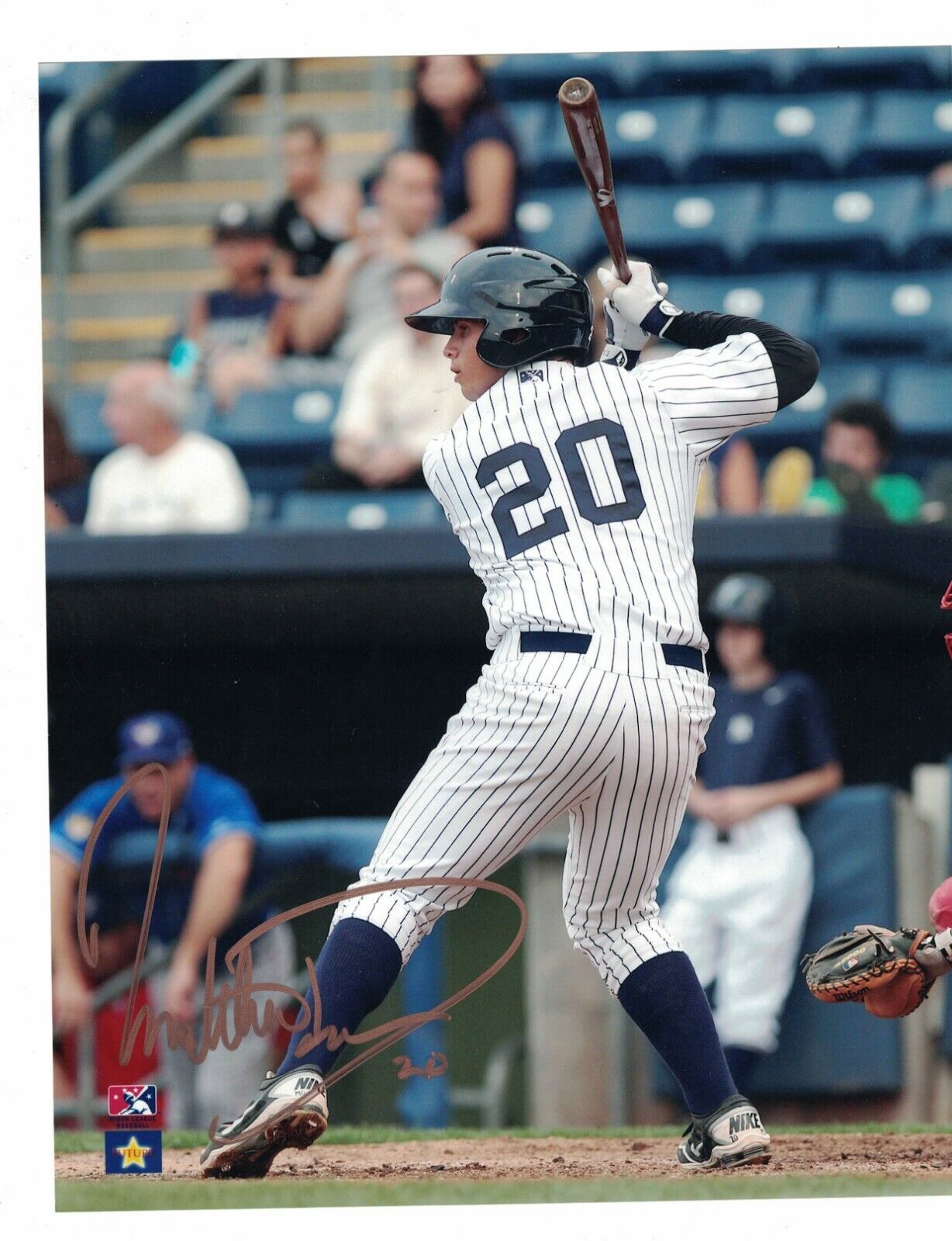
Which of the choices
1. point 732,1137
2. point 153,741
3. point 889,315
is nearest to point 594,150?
point 732,1137

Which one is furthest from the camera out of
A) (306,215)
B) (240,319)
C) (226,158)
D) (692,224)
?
(226,158)

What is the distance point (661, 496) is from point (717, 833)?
6.04 ft

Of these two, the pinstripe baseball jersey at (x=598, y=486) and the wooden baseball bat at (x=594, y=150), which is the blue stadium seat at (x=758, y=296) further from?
the pinstripe baseball jersey at (x=598, y=486)

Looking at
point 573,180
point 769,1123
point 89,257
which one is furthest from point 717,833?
point 89,257

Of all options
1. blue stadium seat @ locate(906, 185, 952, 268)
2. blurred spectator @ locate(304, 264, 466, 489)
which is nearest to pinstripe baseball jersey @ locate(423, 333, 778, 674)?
blurred spectator @ locate(304, 264, 466, 489)

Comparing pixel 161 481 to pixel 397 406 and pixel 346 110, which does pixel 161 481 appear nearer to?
pixel 397 406

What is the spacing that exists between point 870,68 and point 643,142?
0.81 meters

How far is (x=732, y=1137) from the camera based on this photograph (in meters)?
3.07

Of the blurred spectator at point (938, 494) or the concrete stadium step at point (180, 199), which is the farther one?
the concrete stadium step at point (180, 199)

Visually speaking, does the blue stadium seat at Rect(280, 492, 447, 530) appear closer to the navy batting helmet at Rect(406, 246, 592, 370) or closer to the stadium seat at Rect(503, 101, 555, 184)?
the stadium seat at Rect(503, 101, 555, 184)

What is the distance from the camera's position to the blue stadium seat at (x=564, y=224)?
20.0ft

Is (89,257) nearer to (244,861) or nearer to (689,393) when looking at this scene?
(244,861)

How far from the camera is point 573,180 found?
20.8 feet

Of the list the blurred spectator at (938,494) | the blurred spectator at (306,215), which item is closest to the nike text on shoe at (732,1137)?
the blurred spectator at (938,494)
